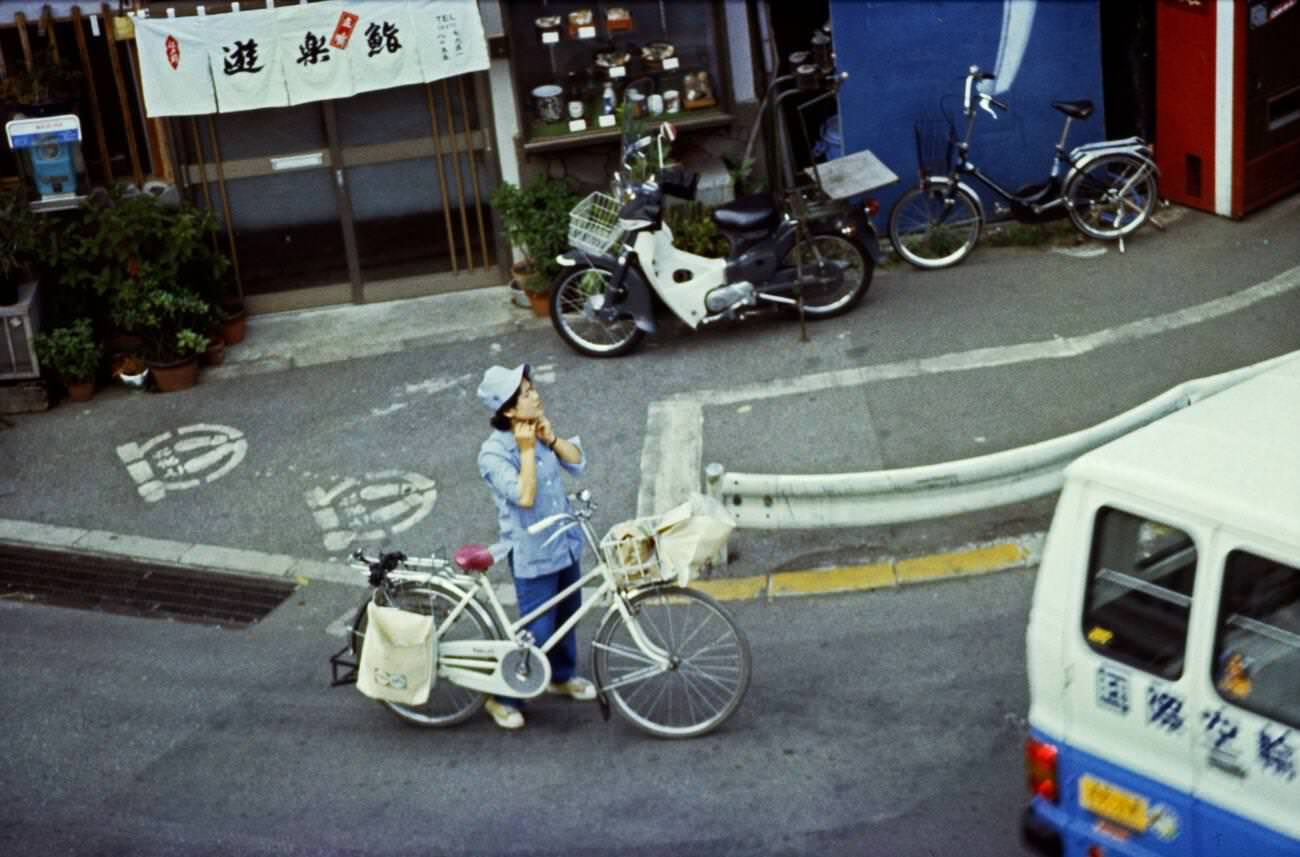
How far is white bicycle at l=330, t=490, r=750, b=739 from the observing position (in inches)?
289

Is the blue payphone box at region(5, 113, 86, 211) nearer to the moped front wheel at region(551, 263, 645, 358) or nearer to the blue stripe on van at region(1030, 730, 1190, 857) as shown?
the moped front wheel at region(551, 263, 645, 358)

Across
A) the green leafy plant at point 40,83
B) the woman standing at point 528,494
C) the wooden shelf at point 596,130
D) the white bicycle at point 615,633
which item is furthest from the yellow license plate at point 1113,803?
the green leafy plant at point 40,83

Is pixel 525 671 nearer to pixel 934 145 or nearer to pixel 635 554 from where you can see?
pixel 635 554

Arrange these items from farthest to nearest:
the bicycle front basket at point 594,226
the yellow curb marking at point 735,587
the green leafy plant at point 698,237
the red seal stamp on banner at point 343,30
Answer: the red seal stamp on banner at point 343,30
the green leafy plant at point 698,237
the bicycle front basket at point 594,226
the yellow curb marking at point 735,587

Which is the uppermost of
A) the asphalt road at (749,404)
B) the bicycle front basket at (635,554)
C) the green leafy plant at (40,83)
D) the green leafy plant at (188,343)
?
the green leafy plant at (40,83)

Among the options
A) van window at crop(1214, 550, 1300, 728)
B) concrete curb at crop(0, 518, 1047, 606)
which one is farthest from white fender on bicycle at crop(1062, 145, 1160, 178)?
van window at crop(1214, 550, 1300, 728)

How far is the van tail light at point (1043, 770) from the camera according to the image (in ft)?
18.4

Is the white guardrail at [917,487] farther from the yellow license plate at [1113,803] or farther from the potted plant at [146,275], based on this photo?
the potted plant at [146,275]

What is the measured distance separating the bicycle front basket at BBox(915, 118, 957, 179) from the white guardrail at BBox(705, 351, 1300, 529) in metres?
5.07

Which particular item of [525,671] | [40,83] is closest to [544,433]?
[525,671]

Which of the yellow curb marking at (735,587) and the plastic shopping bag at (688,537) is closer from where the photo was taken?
the plastic shopping bag at (688,537)

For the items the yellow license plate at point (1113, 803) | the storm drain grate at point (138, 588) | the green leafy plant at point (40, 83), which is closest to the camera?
the yellow license plate at point (1113, 803)

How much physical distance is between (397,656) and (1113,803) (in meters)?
3.36

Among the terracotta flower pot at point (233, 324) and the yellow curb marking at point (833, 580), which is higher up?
the terracotta flower pot at point (233, 324)
